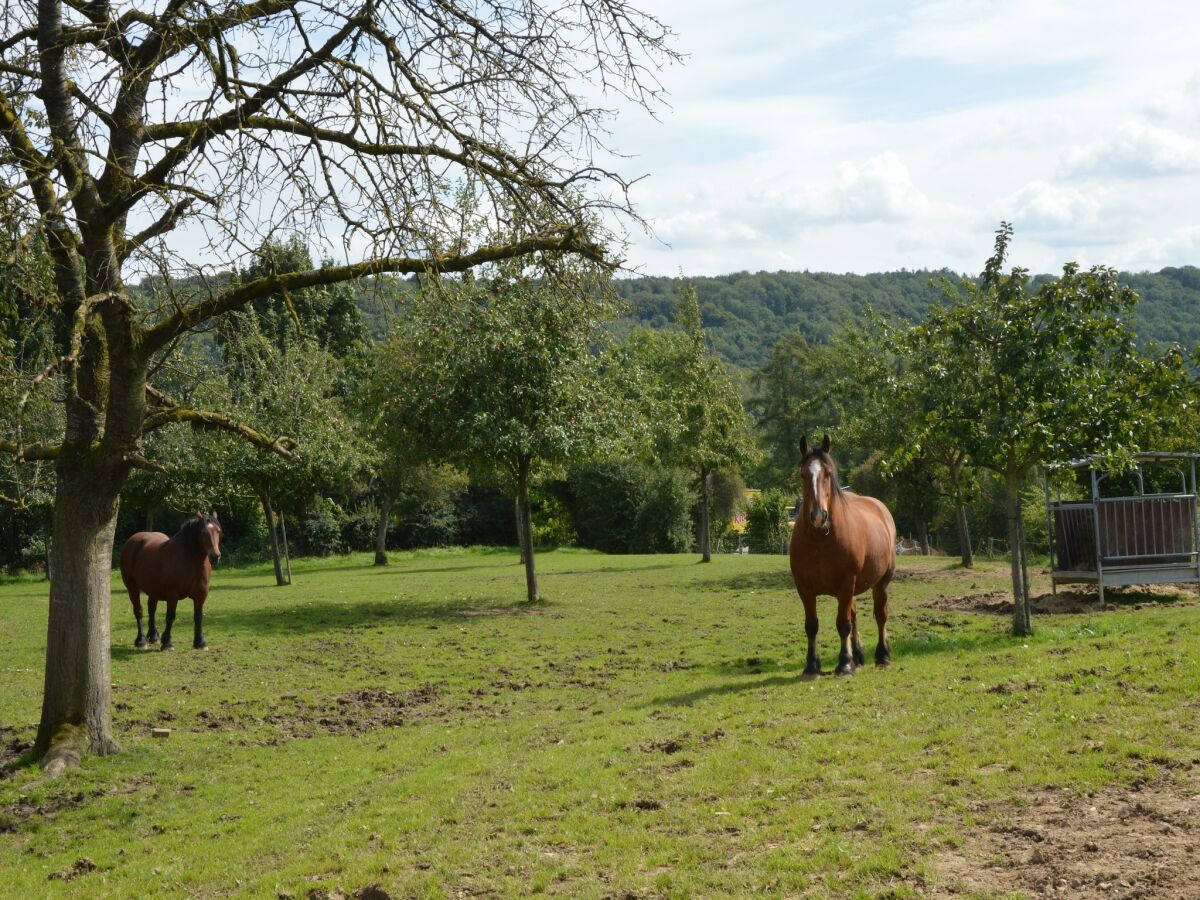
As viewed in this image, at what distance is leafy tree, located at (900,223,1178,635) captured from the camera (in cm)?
1405

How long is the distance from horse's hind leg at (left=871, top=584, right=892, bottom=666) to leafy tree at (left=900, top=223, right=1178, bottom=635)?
2.07m

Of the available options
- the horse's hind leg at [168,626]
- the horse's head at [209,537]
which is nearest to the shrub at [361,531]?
the horse's head at [209,537]

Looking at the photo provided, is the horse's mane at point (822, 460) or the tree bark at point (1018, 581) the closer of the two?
the horse's mane at point (822, 460)

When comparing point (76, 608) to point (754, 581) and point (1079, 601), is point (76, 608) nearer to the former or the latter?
point (1079, 601)

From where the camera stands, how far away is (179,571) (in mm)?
17922

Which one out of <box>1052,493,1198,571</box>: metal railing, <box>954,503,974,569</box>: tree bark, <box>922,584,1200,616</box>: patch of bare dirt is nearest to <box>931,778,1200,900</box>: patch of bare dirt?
<box>922,584,1200,616</box>: patch of bare dirt

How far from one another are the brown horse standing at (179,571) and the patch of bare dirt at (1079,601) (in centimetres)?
1367

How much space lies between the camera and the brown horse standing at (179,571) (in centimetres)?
1792

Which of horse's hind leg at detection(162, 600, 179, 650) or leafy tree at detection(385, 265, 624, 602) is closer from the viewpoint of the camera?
horse's hind leg at detection(162, 600, 179, 650)

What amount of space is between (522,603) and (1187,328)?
77.5 metres

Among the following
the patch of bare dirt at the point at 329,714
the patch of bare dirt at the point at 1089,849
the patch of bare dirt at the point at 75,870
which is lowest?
the patch of bare dirt at the point at 75,870

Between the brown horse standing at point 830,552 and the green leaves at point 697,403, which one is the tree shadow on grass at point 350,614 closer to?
the brown horse standing at point 830,552

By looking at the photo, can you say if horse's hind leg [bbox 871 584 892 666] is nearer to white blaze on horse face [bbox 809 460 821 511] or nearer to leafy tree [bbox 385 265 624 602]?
white blaze on horse face [bbox 809 460 821 511]

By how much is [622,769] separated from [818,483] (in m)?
4.38
